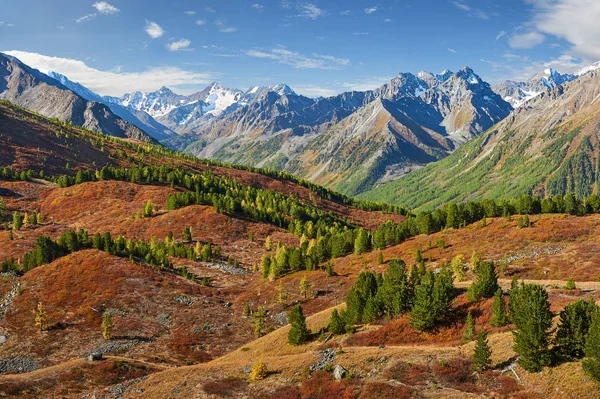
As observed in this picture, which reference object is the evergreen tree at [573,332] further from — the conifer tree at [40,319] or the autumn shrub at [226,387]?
the conifer tree at [40,319]

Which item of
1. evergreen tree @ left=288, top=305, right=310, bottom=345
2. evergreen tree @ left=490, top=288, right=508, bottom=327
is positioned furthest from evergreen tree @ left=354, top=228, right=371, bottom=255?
evergreen tree @ left=490, top=288, right=508, bottom=327

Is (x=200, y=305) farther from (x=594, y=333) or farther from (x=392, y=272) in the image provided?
(x=594, y=333)

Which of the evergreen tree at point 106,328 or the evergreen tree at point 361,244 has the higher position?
the evergreen tree at point 361,244

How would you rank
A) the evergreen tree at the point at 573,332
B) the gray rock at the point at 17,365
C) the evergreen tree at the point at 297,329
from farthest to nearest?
the gray rock at the point at 17,365, the evergreen tree at the point at 297,329, the evergreen tree at the point at 573,332

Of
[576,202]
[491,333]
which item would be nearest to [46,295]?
[491,333]

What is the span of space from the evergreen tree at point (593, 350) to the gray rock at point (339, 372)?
21268mm

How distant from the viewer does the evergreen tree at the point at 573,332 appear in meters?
34.3

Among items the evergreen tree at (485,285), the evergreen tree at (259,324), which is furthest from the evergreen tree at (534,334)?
the evergreen tree at (259,324)

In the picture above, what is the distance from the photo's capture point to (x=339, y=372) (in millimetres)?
40969

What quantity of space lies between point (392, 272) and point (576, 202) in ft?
287

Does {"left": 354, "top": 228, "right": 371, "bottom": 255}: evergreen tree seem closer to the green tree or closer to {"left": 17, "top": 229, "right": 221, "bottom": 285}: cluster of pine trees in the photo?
{"left": 17, "top": 229, "right": 221, "bottom": 285}: cluster of pine trees

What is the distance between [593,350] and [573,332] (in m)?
4.32

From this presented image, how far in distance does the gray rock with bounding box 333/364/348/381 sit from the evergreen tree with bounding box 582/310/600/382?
21.3 m

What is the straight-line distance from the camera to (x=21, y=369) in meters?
59.9
